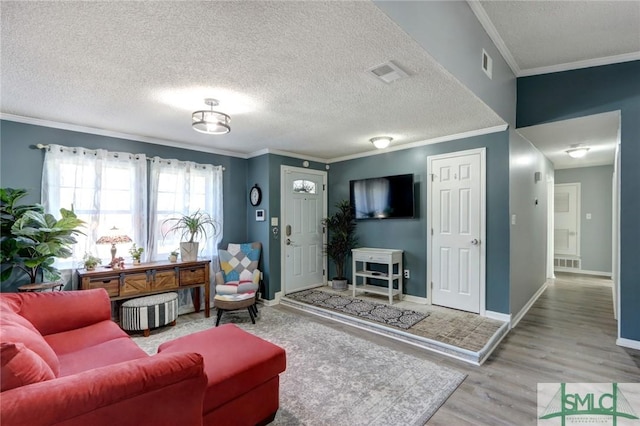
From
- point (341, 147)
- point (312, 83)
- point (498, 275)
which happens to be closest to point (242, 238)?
point (341, 147)

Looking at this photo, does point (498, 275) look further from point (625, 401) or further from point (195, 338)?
point (195, 338)

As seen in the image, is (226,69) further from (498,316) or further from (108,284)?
(498,316)

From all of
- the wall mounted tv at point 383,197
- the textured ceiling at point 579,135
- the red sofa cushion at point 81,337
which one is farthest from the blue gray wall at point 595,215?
the red sofa cushion at point 81,337

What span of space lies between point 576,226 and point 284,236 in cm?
668

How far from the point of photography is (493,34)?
2.92 meters

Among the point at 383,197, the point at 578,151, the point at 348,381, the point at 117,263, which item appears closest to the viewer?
the point at 348,381

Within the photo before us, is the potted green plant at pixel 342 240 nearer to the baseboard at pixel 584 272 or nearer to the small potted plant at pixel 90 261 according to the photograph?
Answer: the small potted plant at pixel 90 261

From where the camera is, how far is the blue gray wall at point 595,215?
21.0 feet

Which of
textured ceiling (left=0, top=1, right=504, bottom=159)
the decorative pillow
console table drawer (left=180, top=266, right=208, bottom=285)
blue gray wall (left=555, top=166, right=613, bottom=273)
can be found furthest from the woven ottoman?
blue gray wall (left=555, top=166, right=613, bottom=273)

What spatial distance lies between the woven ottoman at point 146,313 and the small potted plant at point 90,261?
0.55 meters

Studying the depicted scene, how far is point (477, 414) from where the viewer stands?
207 cm

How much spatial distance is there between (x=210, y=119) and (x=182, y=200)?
190 centimetres

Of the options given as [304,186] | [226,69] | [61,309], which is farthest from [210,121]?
[304,186]

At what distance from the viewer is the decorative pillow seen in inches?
43.0
